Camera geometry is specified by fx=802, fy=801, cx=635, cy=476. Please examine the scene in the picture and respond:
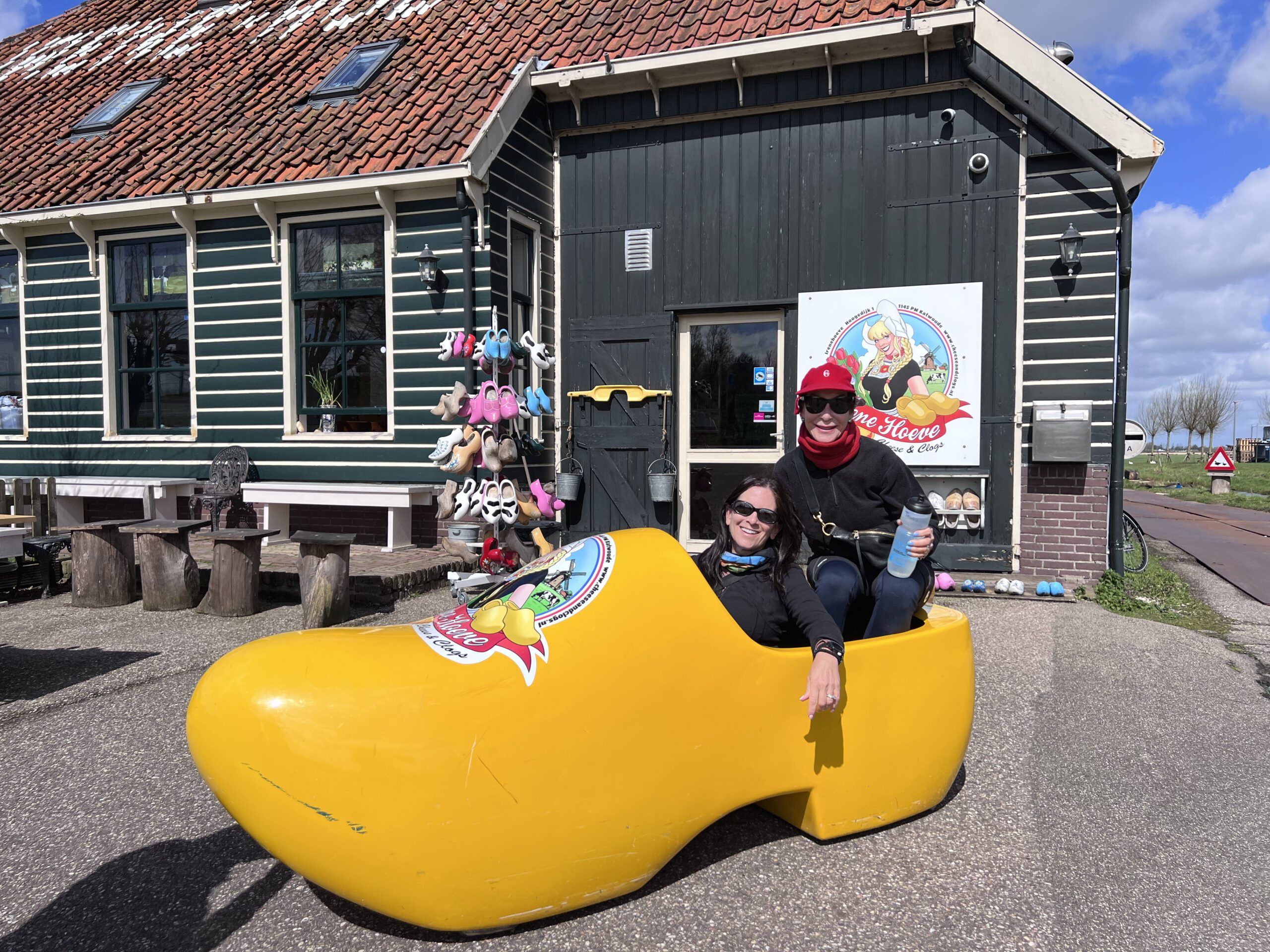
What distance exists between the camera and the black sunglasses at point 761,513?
7.82ft

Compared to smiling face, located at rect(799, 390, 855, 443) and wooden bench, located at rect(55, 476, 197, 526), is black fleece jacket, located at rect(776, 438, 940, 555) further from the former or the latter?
wooden bench, located at rect(55, 476, 197, 526)

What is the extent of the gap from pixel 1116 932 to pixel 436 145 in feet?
22.4

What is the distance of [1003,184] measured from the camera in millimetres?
6262

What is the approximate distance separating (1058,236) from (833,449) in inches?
176

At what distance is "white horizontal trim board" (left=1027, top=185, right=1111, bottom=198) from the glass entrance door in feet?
7.03

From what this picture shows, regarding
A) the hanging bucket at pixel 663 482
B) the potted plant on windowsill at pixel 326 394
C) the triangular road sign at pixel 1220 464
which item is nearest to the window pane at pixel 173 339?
the potted plant on windowsill at pixel 326 394

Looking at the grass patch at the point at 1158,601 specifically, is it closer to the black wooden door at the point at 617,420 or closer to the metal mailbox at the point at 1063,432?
the metal mailbox at the point at 1063,432

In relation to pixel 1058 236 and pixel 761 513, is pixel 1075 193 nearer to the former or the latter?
pixel 1058 236

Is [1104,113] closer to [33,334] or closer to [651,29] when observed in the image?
[651,29]

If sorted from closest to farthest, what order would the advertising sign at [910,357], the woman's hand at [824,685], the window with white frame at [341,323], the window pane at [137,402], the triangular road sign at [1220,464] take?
the woman's hand at [824,685]
the advertising sign at [910,357]
the window with white frame at [341,323]
the window pane at [137,402]
the triangular road sign at [1220,464]

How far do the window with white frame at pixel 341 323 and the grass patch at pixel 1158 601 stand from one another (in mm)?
6111

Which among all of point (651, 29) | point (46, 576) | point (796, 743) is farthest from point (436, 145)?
point (796, 743)

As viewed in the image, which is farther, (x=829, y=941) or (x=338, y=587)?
(x=338, y=587)

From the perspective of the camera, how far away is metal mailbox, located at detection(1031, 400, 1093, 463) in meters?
5.99
